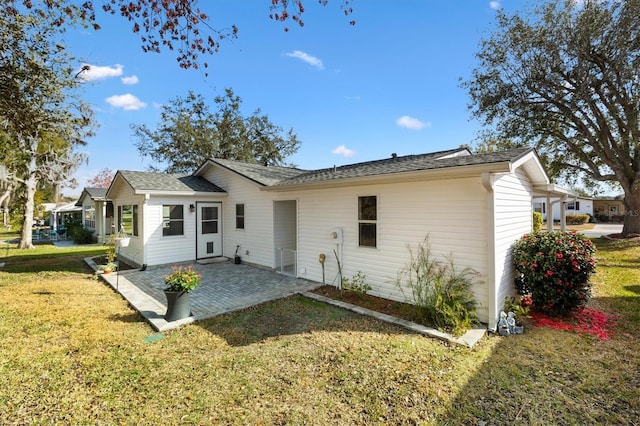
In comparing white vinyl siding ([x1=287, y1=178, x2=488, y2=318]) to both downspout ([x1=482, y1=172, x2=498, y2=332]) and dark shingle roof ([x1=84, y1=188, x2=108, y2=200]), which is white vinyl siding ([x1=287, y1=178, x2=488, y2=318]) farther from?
dark shingle roof ([x1=84, y1=188, x2=108, y2=200])

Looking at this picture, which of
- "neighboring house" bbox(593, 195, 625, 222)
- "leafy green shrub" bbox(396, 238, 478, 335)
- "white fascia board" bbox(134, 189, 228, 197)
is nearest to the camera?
"leafy green shrub" bbox(396, 238, 478, 335)

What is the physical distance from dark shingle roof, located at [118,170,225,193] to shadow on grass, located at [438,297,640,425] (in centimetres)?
1014

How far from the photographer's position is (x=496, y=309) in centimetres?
509

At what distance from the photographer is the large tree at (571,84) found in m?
12.7

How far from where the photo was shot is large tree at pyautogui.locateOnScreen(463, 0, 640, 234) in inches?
502

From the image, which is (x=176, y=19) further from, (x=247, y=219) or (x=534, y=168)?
(x=534, y=168)

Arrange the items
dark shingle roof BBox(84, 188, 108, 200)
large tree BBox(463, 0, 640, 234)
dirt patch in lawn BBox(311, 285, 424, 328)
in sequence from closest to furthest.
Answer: dirt patch in lawn BBox(311, 285, 424, 328), large tree BBox(463, 0, 640, 234), dark shingle roof BBox(84, 188, 108, 200)

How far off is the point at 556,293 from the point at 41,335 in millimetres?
8975

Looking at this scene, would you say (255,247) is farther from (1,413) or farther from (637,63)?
(637,63)

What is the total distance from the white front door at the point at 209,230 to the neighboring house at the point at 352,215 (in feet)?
0.13

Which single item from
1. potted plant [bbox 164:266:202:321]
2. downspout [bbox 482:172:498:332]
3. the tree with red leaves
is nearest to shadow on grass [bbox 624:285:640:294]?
downspout [bbox 482:172:498:332]

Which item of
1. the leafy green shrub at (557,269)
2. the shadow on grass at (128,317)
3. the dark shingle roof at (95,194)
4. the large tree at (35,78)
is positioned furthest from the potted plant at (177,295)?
the dark shingle roof at (95,194)

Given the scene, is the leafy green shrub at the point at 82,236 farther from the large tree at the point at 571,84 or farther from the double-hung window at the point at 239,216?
the large tree at the point at 571,84

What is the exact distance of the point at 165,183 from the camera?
10.8 m
